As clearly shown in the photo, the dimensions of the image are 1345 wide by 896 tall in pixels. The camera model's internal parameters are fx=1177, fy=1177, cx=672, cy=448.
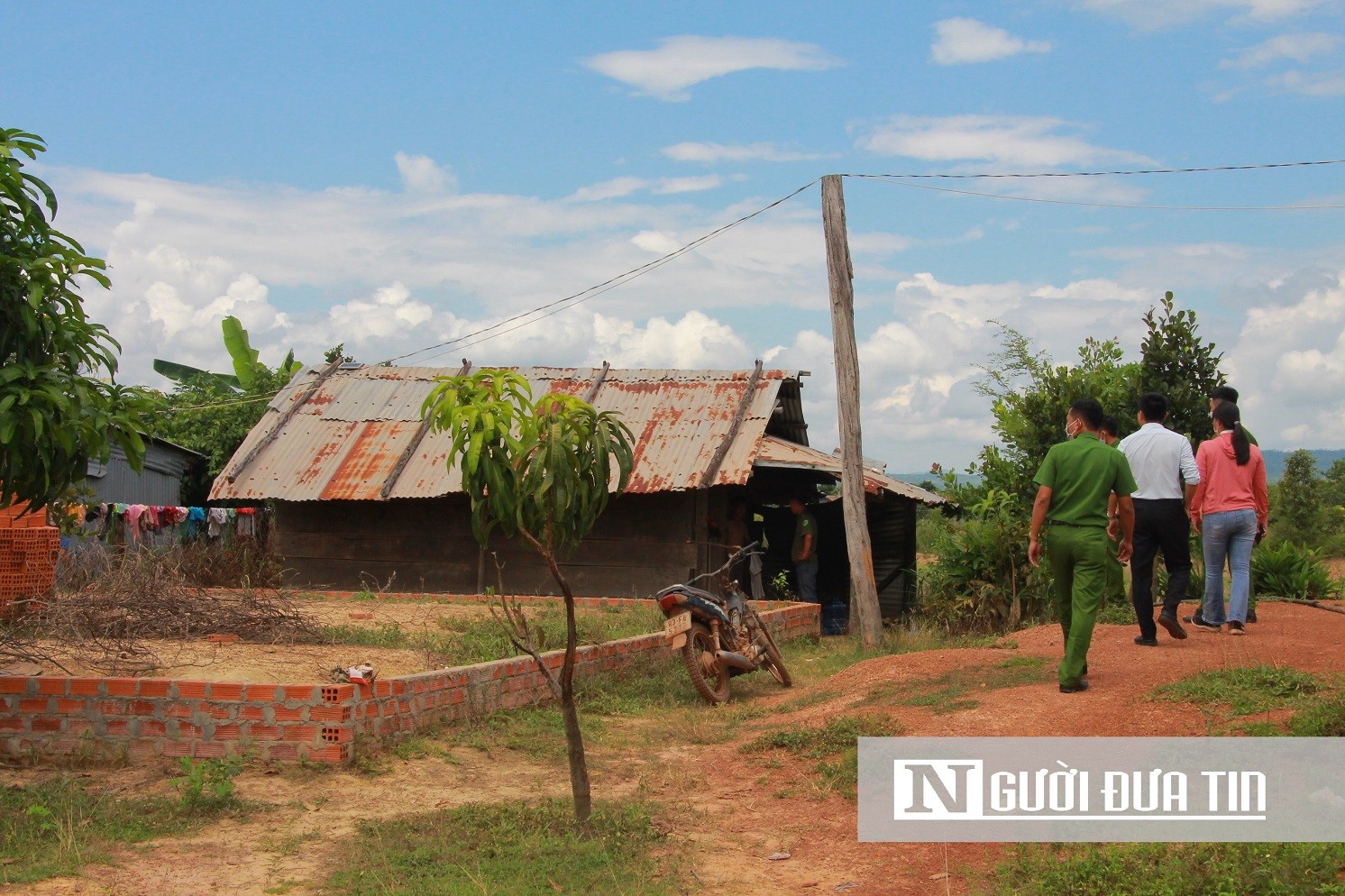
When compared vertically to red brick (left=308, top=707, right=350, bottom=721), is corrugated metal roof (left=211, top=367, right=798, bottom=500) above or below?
above

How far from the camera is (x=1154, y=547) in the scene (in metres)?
8.41

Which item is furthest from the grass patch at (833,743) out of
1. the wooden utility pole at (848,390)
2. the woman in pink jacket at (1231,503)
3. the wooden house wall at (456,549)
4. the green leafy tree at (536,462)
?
the wooden house wall at (456,549)

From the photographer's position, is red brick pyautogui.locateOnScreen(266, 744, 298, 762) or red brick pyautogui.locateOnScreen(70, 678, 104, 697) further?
red brick pyautogui.locateOnScreen(70, 678, 104, 697)

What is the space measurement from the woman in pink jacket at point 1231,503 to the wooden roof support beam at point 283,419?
41.4 feet

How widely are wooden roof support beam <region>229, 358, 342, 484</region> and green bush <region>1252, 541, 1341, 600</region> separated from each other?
13.0 metres

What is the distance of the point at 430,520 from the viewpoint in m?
16.6

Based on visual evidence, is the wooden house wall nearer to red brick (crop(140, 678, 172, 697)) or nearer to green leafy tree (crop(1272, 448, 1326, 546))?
red brick (crop(140, 678, 172, 697))

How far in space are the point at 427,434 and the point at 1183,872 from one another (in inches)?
546

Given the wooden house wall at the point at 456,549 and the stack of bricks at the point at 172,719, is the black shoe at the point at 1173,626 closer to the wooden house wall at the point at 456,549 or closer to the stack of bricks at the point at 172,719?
the stack of bricks at the point at 172,719

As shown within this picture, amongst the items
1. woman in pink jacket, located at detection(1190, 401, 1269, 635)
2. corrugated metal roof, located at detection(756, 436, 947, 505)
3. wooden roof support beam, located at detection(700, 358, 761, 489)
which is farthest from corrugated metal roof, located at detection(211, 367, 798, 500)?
woman in pink jacket, located at detection(1190, 401, 1269, 635)

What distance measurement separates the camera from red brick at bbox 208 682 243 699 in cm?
702

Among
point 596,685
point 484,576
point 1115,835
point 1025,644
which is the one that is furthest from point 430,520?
point 1115,835

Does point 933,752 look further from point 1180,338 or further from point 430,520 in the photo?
point 430,520

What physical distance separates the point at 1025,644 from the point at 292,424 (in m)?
11.7
